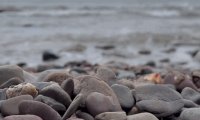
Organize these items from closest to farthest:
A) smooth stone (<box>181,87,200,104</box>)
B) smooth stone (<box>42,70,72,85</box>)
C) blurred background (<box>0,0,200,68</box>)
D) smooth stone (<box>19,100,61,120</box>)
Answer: smooth stone (<box>19,100,61,120</box>) < smooth stone (<box>42,70,72,85</box>) < smooth stone (<box>181,87,200,104</box>) < blurred background (<box>0,0,200,68</box>)

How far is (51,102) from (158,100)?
812mm

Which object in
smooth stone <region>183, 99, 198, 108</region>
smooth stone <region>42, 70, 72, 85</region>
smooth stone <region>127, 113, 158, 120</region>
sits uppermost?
smooth stone <region>127, 113, 158, 120</region>

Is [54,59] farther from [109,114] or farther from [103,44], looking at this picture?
[109,114]

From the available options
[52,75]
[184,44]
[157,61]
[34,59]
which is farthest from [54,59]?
[52,75]

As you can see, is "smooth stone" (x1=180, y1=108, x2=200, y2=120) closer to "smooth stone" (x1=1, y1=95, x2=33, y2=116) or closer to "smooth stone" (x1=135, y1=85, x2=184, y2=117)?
"smooth stone" (x1=135, y1=85, x2=184, y2=117)

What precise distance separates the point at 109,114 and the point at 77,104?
8.9 inches

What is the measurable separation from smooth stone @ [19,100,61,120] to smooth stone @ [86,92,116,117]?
288 mm

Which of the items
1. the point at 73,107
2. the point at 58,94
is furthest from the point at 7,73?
the point at 73,107

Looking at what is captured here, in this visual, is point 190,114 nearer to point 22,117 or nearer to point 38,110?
point 38,110

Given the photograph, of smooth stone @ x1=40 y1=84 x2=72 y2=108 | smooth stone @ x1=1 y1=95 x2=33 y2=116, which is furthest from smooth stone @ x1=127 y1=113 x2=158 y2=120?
smooth stone @ x1=1 y1=95 x2=33 y2=116

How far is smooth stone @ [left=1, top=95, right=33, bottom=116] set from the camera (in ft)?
9.38

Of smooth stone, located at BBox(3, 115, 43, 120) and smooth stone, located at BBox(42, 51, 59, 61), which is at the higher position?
smooth stone, located at BBox(3, 115, 43, 120)

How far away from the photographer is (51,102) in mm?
2957

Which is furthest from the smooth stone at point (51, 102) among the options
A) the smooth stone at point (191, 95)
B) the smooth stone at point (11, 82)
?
the smooth stone at point (191, 95)
